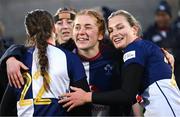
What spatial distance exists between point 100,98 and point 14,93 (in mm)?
640

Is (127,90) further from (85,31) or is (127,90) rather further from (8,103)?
(8,103)

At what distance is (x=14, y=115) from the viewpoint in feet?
14.4

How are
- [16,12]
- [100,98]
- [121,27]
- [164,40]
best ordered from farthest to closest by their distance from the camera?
[16,12]
[164,40]
[121,27]
[100,98]

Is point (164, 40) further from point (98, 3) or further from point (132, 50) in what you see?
point (132, 50)

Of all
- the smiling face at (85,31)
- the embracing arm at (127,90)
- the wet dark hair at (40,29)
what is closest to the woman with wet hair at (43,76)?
the wet dark hair at (40,29)

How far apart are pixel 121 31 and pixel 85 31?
0.30 meters

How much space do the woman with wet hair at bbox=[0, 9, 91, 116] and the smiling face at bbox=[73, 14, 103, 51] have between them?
29cm

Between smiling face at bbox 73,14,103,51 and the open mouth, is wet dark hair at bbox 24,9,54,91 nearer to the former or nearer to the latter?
smiling face at bbox 73,14,103,51

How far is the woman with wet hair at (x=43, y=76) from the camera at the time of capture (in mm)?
4164

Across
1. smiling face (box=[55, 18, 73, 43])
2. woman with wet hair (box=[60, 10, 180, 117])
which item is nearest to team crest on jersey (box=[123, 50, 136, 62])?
woman with wet hair (box=[60, 10, 180, 117])

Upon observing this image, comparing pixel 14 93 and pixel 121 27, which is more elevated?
pixel 121 27

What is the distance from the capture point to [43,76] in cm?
417

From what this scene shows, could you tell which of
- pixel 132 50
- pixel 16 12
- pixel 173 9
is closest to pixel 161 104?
pixel 132 50

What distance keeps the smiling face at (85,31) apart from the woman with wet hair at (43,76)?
290mm
